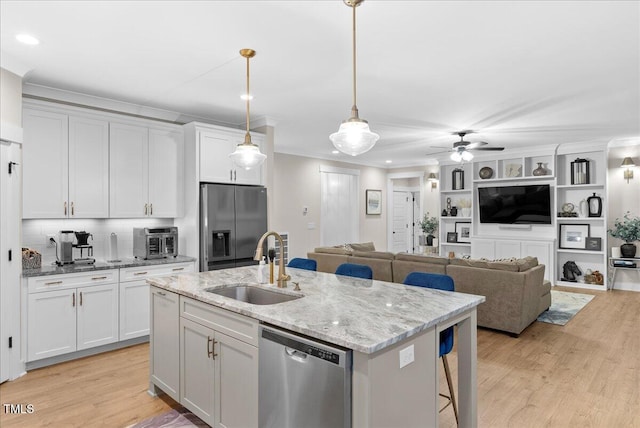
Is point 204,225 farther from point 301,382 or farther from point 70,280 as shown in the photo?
point 301,382

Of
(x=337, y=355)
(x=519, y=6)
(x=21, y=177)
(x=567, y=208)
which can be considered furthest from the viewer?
(x=567, y=208)

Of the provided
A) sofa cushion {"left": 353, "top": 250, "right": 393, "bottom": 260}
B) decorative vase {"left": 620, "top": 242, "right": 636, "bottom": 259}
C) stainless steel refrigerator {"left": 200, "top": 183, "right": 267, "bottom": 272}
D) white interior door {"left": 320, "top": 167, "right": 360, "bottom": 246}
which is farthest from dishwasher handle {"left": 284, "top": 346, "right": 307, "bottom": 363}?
decorative vase {"left": 620, "top": 242, "right": 636, "bottom": 259}

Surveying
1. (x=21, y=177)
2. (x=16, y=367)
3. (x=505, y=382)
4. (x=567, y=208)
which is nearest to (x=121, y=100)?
(x=21, y=177)

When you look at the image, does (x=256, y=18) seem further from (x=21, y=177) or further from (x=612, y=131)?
(x=612, y=131)

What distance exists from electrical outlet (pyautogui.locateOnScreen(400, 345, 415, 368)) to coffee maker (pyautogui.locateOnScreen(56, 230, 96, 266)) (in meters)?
3.50

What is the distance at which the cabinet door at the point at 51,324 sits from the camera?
3.39 meters

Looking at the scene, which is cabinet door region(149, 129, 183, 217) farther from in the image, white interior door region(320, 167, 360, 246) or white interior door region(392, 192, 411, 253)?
white interior door region(392, 192, 411, 253)

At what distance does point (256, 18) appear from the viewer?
99.0 inches

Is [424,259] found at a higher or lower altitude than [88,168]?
lower

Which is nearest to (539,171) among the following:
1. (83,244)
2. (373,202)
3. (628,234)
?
(628,234)

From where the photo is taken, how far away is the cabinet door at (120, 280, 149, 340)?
155 inches

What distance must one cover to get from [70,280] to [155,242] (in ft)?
3.01

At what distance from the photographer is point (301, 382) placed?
1788mm

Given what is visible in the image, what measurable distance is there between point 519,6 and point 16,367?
4.74m
